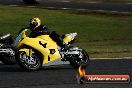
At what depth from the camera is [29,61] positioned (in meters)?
15.8

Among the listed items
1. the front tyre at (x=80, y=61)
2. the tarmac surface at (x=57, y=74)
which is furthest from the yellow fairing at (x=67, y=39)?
the tarmac surface at (x=57, y=74)

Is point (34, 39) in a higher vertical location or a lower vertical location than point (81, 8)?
higher

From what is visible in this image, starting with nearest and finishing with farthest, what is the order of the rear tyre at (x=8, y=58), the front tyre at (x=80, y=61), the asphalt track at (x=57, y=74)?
1. the asphalt track at (x=57, y=74)
2. the front tyre at (x=80, y=61)
3. the rear tyre at (x=8, y=58)

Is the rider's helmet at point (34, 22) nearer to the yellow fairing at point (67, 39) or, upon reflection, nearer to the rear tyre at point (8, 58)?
the yellow fairing at point (67, 39)

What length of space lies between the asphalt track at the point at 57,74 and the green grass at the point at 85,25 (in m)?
7.79

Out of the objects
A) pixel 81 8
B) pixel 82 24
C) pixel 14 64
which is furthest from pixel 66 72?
pixel 81 8

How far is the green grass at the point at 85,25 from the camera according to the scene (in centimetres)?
2783

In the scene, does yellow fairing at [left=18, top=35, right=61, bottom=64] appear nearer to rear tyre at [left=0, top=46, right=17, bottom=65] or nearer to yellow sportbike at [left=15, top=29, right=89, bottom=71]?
yellow sportbike at [left=15, top=29, right=89, bottom=71]

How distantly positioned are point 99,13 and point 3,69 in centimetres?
2388

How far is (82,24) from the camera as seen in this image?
3347cm

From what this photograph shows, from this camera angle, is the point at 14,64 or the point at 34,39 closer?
the point at 34,39

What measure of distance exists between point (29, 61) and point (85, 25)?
17.6 metres

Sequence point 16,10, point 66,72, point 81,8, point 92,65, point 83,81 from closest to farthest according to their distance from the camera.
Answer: point 83,81 → point 66,72 → point 92,65 → point 16,10 → point 81,8

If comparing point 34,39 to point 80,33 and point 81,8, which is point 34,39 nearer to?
point 80,33
